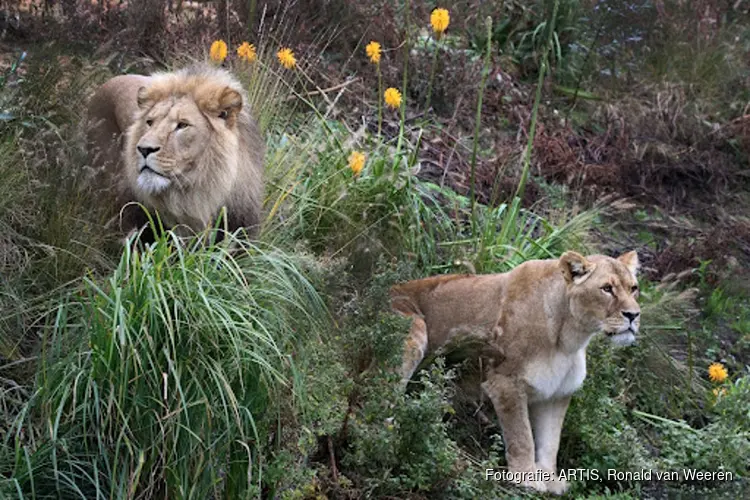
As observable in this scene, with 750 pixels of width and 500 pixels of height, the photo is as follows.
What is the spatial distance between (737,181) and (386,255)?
14.7 ft

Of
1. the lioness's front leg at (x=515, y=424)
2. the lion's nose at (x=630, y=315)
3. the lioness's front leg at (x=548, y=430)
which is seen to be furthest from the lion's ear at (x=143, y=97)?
the lion's nose at (x=630, y=315)

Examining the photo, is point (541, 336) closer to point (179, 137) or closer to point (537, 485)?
point (537, 485)

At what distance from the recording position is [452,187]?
933cm

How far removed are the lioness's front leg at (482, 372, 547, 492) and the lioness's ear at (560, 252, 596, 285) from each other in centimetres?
62

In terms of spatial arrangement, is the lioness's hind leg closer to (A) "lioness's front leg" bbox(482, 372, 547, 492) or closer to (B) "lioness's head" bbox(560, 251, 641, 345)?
(A) "lioness's front leg" bbox(482, 372, 547, 492)

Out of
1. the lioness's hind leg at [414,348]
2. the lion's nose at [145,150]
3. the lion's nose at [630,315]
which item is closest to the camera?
the lion's nose at [145,150]

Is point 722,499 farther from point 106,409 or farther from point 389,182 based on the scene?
point 106,409

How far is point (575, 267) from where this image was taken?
21.9 ft

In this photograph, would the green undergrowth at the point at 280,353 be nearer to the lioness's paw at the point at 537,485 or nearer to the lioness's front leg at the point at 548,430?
the lioness's paw at the point at 537,485

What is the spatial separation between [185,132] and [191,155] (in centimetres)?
12

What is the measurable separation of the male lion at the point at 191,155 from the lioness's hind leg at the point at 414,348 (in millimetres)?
1020

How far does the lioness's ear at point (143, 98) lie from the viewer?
6570 millimetres

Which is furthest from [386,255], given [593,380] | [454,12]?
[454,12]

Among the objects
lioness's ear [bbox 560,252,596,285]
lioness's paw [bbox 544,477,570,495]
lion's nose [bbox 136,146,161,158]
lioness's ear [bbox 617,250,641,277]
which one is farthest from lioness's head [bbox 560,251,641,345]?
lion's nose [bbox 136,146,161,158]
